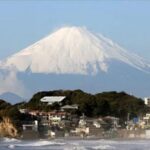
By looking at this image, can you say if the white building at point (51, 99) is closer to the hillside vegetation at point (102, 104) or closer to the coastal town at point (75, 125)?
the hillside vegetation at point (102, 104)

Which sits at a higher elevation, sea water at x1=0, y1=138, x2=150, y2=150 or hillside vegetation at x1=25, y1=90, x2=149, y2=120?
hillside vegetation at x1=25, y1=90, x2=149, y2=120

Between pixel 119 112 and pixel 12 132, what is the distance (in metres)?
14.7

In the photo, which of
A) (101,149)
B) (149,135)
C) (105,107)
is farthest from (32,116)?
(101,149)

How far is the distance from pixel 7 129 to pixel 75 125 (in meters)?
8.10

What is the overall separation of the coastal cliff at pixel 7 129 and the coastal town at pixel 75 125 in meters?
1.05

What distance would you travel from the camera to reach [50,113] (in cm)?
7900

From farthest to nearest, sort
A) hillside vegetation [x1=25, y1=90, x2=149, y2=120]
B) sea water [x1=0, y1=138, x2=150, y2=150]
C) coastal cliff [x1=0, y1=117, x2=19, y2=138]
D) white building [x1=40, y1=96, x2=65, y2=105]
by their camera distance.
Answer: white building [x1=40, y1=96, x2=65, y2=105], hillside vegetation [x1=25, y1=90, x2=149, y2=120], coastal cliff [x1=0, y1=117, x2=19, y2=138], sea water [x1=0, y1=138, x2=150, y2=150]

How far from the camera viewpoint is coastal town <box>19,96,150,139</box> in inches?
2844

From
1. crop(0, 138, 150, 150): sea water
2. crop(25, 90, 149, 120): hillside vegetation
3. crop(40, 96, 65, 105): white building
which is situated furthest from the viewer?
crop(40, 96, 65, 105): white building

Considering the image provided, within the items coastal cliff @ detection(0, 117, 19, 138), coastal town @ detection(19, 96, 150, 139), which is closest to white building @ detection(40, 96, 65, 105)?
coastal town @ detection(19, 96, 150, 139)

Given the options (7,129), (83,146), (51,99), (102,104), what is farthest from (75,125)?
(83,146)

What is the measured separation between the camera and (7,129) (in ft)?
237

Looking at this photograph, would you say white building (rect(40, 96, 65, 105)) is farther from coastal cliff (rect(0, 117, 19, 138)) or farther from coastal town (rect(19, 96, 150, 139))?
coastal cliff (rect(0, 117, 19, 138))

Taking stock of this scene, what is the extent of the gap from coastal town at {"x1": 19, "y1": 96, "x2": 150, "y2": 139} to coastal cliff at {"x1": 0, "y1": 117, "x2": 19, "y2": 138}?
1051 millimetres
